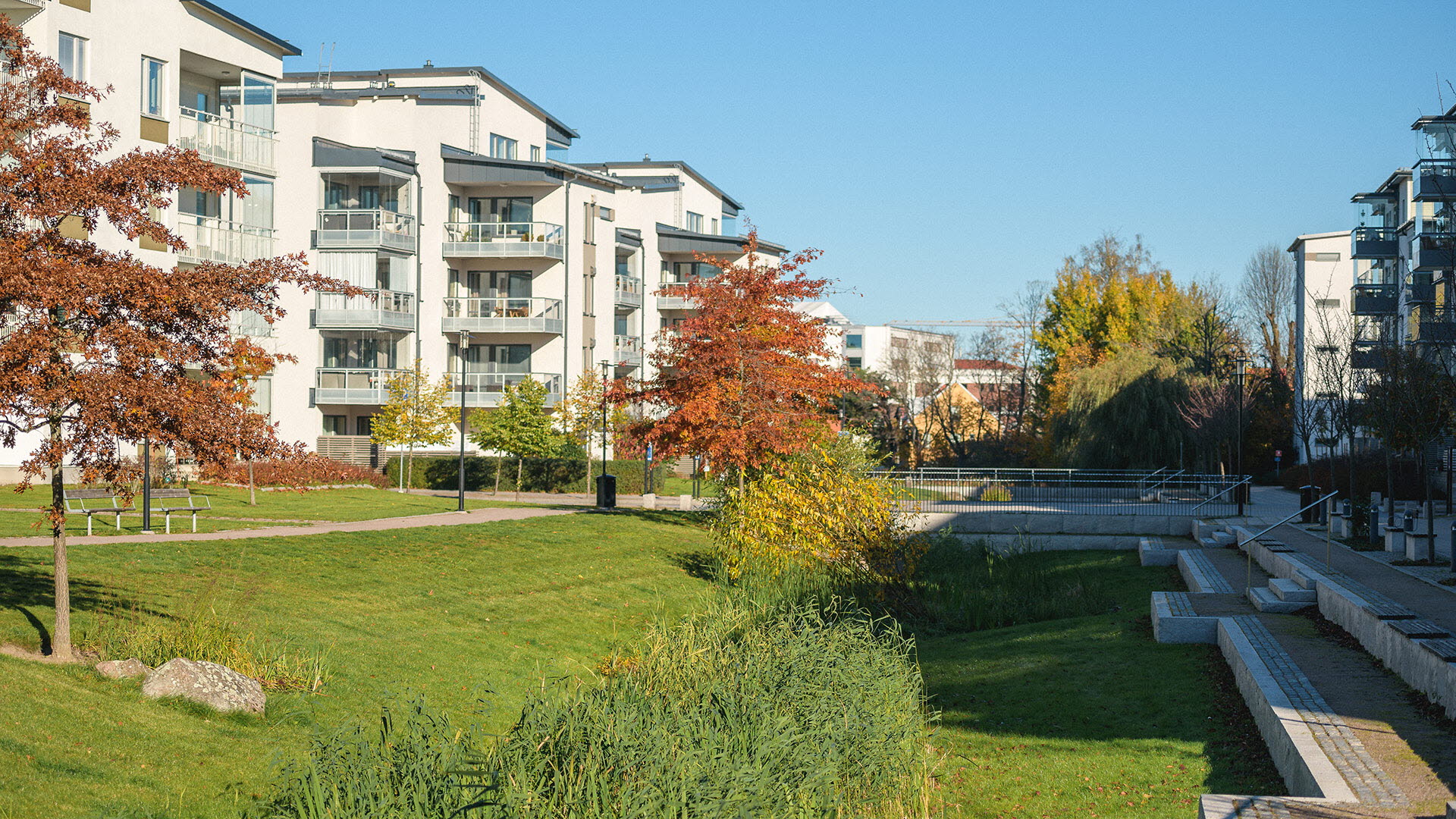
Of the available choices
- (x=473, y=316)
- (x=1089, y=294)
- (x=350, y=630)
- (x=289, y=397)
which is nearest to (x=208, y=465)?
(x=350, y=630)

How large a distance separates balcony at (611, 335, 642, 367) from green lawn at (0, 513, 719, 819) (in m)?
28.9

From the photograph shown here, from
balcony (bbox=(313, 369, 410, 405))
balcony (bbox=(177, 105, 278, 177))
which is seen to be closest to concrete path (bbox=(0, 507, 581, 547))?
balcony (bbox=(177, 105, 278, 177))

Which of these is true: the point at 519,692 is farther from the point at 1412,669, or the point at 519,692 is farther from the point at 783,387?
the point at 783,387

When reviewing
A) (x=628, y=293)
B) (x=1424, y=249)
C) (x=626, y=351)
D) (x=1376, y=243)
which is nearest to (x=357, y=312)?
(x=626, y=351)

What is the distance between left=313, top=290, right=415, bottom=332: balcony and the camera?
46688 millimetres

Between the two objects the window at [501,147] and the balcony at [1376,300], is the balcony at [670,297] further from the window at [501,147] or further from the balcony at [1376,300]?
the balcony at [1376,300]

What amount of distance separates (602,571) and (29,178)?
1443cm

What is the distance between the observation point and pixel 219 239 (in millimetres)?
37219

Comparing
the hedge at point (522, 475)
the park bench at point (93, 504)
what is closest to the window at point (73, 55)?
the park bench at point (93, 504)

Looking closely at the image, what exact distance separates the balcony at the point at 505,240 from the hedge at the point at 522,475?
9.76 metres

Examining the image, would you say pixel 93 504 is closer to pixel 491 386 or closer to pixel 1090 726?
pixel 1090 726

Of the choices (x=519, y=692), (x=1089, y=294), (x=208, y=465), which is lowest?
(x=519, y=692)

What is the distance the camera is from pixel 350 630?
606 inches

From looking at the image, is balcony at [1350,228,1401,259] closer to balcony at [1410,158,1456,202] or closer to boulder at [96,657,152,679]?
balcony at [1410,158,1456,202]
